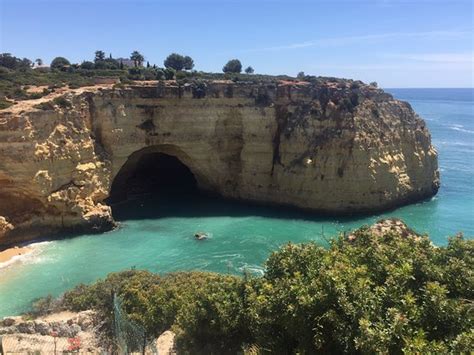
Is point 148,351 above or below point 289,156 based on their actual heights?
below

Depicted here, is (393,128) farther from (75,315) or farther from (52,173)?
(75,315)

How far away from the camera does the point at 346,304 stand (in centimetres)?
985

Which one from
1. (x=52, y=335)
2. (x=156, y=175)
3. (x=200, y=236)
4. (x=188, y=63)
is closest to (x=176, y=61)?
(x=188, y=63)

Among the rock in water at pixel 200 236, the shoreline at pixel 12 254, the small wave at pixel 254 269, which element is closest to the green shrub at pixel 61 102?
the shoreline at pixel 12 254

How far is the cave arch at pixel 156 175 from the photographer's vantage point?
43781 mm

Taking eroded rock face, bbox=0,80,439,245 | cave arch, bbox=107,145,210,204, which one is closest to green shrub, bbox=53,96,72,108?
eroded rock face, bbox=0,80,439,245

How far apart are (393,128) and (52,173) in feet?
104

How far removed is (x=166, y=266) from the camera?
97.9ft

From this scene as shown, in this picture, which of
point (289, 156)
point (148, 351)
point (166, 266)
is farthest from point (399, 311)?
point (289, 156)

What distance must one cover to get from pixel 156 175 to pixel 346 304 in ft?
141

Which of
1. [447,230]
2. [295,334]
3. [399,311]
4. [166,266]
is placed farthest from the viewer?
[447,230]

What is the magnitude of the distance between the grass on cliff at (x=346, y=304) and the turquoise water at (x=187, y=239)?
939 centimetres

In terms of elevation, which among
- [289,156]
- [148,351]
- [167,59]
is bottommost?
[148,351]

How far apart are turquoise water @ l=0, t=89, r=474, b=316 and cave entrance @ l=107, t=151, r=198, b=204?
2622mm
